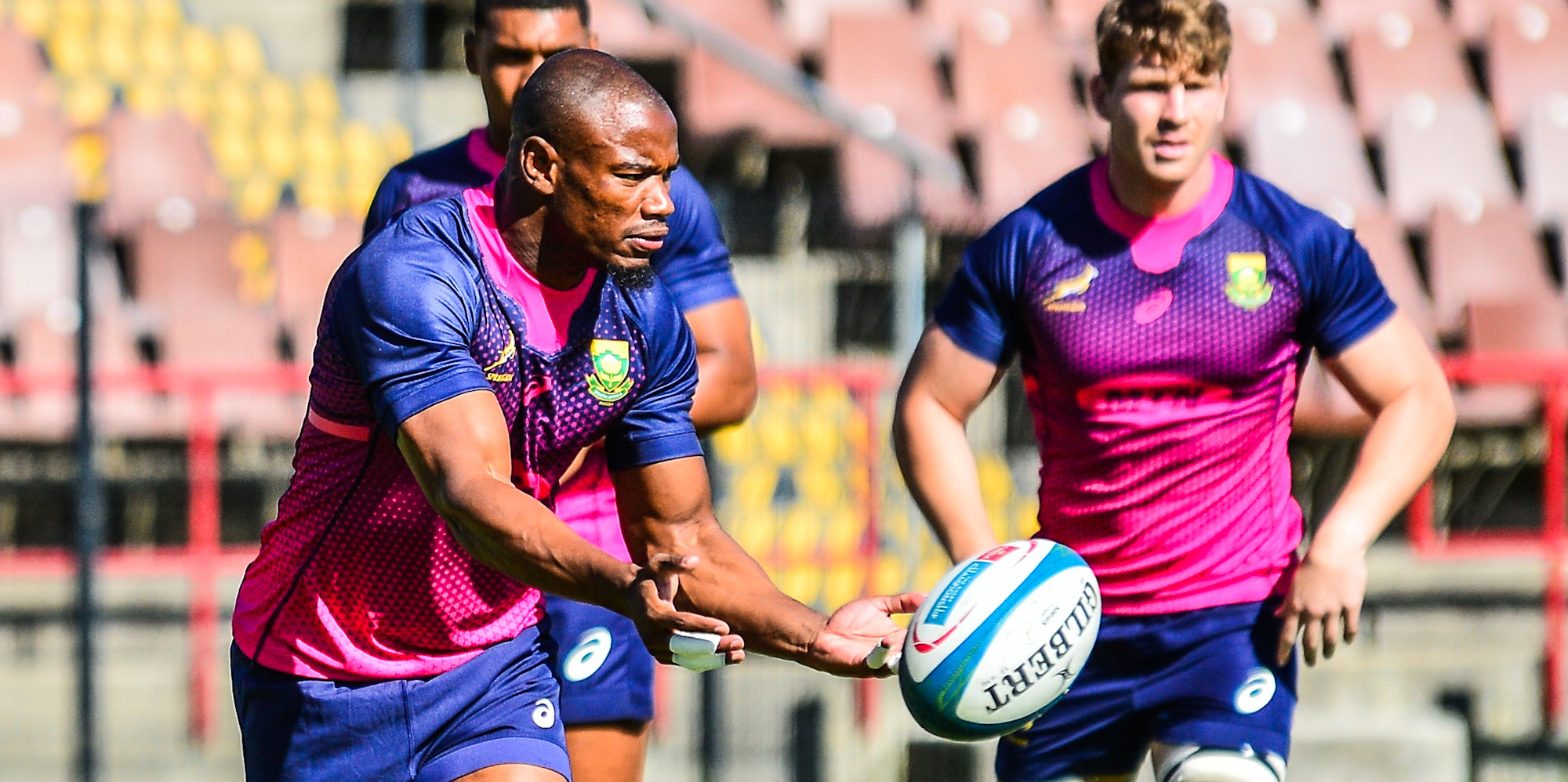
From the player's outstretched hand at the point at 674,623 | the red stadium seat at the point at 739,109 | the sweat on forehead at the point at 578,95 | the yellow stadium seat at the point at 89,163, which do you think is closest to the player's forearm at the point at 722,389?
the sweat on forehead at the point at 578,95

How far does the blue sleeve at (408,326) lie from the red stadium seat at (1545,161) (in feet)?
26.3

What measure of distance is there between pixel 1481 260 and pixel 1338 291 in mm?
5771

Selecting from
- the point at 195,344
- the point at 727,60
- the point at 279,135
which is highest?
the point at 727,60

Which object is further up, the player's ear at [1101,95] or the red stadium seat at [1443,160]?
the player's ear at [1101,95]

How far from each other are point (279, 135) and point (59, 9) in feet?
4.95

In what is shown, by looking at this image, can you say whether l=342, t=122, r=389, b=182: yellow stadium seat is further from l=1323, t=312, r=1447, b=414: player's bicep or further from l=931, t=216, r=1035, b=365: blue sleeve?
l=1323, t=312, r=1447, b=414: player's bicep

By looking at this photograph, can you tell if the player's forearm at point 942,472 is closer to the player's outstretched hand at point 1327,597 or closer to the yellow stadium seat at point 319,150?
the player's outstretched hand at point 1327,597

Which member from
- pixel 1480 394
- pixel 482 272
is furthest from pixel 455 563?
pixel 1480 394

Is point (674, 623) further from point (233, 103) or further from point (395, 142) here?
point (233, 103)

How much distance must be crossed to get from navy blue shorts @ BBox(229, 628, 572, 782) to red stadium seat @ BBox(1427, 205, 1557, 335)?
6.73 m

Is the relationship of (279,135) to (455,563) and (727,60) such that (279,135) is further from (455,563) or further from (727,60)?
(455,563)

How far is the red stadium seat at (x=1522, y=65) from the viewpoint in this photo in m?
10.4

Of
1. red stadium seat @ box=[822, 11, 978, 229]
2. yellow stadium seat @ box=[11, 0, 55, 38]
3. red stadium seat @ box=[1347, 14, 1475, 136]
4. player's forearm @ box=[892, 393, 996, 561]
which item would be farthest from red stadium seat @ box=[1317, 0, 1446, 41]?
player's forearm @ box=[892, 393, 996, 561]

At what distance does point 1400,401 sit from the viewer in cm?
389
